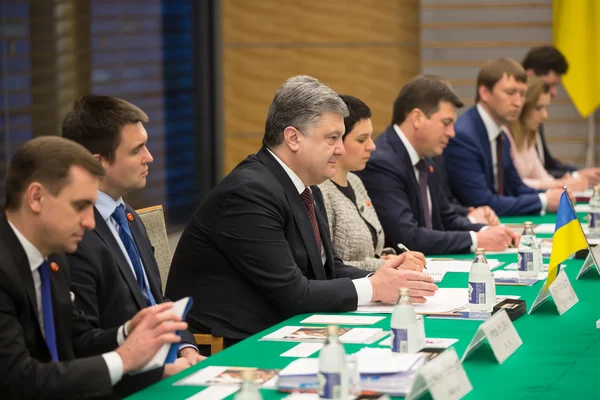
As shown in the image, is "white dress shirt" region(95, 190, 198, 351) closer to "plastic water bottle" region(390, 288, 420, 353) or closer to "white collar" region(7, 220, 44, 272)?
"white collar" region(7, 220, 44, 272)

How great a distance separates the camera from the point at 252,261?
3.10 m

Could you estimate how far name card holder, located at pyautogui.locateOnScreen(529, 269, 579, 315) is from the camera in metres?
3.03

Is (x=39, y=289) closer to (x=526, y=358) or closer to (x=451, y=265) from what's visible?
(x=526, y=358)

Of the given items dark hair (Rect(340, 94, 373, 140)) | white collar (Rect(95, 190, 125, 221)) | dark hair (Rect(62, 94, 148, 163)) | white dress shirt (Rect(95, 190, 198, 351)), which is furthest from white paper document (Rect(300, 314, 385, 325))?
dark hair (Rect(340, 94, 373, 140))

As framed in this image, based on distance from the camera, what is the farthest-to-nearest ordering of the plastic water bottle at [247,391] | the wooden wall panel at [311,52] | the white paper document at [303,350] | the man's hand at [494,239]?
the wooden wall panel at [311,52]
the man's hand at [494,239]
the white paper document at [303,350]
the plastic water bottle at [247,391]

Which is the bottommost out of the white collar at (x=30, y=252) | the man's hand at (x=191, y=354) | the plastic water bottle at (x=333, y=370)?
the man's hand at (x=191, y=354)

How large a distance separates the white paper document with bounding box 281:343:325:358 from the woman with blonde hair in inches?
179

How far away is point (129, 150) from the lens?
283 centimetres

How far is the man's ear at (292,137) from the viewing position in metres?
3.32

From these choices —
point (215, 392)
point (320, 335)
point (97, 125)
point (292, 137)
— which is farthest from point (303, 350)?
point (292, 137)

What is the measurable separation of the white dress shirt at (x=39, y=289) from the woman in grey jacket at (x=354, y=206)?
190cm

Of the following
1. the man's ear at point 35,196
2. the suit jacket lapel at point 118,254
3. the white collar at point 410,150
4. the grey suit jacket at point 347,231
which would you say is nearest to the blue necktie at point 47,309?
the man's ear at point 35,196

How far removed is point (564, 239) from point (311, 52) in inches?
241

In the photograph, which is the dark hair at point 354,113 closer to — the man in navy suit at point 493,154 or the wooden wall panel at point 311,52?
the man in navy suit at point 493,154
